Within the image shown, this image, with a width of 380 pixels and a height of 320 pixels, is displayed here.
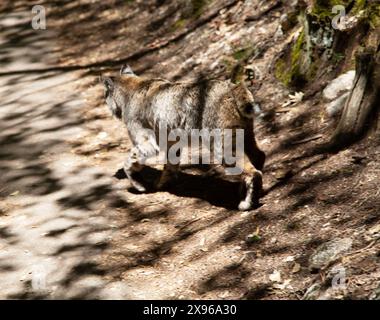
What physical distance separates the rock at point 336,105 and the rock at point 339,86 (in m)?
0.10

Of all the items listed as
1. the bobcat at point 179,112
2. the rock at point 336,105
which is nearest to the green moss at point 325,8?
the rock at point 336,105

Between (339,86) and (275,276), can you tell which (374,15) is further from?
(275,276)

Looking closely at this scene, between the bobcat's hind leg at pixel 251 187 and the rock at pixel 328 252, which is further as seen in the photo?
the bobcat's hind leg at pixel 251 187

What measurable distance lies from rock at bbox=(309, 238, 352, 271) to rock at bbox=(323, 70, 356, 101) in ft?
8.51

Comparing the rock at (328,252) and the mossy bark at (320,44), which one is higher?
the mossy bark at (320,44)

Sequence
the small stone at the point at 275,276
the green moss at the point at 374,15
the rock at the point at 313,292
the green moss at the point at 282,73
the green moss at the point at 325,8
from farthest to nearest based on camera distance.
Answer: the green moss at the point at 282,73 → the green moss at the point at 325,8 → the green moss at the point at 374,15 → the small stone at the point at 275,276 → the rock at the point at 313,292

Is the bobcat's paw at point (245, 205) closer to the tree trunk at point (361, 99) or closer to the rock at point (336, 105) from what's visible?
the tree trunk at point (361, 99)

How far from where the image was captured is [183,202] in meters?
7.14

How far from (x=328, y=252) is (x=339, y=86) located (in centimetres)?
282

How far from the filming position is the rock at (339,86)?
7.41 m

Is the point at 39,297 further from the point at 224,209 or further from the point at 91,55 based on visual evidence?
the point at 91,55

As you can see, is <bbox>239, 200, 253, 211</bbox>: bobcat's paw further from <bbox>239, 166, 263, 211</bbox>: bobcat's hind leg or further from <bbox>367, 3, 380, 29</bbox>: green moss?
<bbox>367, 3, 380, 29</bbox>: green moss

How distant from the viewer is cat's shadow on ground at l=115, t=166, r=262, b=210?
6.98 m
